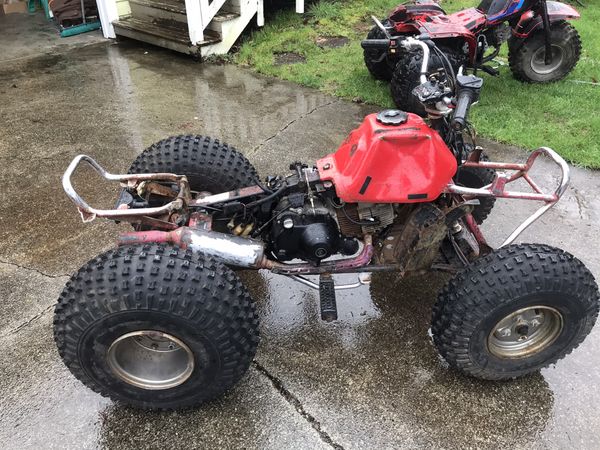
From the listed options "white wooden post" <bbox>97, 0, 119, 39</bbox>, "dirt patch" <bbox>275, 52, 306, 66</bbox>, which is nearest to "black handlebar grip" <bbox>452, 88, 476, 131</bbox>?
"dirt patch" <bbox>275, 52, 306, 66</bbox>

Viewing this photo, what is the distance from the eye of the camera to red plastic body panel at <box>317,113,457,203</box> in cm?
238

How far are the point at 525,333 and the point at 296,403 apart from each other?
1161 millimetres

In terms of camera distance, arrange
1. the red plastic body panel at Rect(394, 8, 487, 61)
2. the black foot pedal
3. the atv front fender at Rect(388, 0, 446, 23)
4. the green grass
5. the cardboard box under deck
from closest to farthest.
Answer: the black foot pedal, the green grass, the red plastic body panel at Rect(394, 8, 487, 61), the atv front fender at Rect(388, 0, 446, 23), the cardboard box under deck

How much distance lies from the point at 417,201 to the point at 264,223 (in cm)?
83

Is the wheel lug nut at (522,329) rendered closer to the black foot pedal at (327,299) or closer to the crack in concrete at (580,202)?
the black foot pedal at (327,299)

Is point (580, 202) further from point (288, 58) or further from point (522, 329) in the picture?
point (288, 58)

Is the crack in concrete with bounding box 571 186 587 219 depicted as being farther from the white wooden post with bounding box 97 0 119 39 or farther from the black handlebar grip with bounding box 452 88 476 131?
the white wooden post with bounding box 97 0 119 39

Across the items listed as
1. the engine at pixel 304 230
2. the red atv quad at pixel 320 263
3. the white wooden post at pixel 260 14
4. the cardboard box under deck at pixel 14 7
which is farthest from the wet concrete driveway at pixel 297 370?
the cardboard box under deck at pixel 14 7

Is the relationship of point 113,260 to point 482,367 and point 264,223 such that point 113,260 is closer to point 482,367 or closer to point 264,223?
point 264,223

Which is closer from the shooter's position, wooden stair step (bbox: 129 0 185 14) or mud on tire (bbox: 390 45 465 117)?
mud on tire (bbox: 390 45 465 117)

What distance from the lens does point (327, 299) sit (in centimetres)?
262

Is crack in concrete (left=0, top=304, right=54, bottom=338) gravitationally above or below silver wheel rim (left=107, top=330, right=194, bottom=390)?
below

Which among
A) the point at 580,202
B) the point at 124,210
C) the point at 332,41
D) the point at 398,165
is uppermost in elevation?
the point at 398,165

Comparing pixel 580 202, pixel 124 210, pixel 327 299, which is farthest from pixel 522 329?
Answer: pixel 580 202
